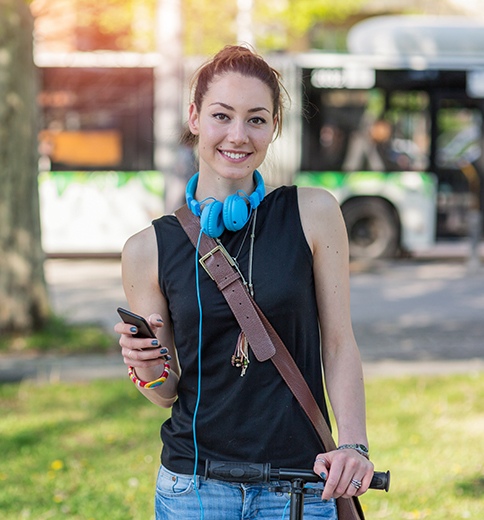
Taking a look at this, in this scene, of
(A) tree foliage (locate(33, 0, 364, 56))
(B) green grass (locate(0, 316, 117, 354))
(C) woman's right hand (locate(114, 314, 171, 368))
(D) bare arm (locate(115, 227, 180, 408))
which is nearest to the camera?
(C) woman's right hand (locate(114, 314, 171, 368))

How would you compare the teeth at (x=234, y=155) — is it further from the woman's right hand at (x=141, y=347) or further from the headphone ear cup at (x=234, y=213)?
the woman's right hand at (x=141, y=347)

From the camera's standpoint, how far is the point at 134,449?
557 cm

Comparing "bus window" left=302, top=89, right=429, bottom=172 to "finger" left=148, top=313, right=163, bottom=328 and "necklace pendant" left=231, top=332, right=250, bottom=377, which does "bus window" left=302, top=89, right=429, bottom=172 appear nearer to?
"necklace pendant" left=231, top=332, right=250, bottom=377

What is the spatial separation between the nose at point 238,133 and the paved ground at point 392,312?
5150 mm

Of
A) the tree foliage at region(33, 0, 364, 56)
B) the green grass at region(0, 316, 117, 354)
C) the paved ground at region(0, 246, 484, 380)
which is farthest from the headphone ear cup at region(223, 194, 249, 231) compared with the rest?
the tree foliage at region(33, 0, 364, 56)

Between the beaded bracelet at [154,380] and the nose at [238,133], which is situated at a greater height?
the nose at [238,133]

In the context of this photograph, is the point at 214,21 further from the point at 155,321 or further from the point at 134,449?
the point at 155,321

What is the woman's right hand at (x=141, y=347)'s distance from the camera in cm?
216

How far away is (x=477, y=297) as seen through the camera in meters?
11.7

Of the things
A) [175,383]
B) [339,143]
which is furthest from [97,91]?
[175,383]

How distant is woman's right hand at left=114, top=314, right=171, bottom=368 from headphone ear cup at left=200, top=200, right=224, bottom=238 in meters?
0.25

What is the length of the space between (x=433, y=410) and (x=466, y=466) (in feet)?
3.47

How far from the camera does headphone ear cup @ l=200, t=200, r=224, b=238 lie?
2.31 metres

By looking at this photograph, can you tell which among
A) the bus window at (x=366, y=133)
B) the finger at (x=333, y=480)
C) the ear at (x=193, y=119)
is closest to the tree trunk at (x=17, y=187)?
the ear at (x=193, y=119)
